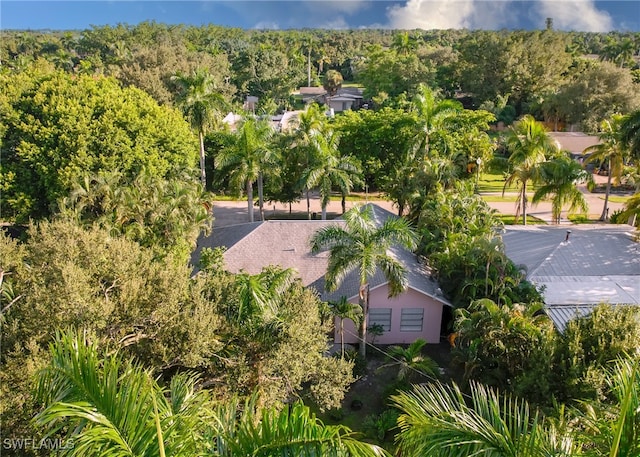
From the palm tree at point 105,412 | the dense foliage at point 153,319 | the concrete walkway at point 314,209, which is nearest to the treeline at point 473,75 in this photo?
the concrete walkway at point 314,209

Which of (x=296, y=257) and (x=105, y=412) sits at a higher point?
(x=105, y=412)

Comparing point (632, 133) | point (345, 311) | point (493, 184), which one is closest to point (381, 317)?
point (345, 311)

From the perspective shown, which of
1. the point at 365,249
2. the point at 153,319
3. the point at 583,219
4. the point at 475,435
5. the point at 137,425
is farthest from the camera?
the point at 583,219

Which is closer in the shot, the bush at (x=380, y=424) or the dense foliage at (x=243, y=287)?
the dense foliage at (x=243, y=287)

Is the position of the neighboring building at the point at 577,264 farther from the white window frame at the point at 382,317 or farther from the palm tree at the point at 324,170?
the palm tree at the point at 324,170

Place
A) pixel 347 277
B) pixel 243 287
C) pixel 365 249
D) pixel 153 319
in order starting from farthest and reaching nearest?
pixel 347 277 < pixel 365 249 < pixel 243 287 < pixel 153 319

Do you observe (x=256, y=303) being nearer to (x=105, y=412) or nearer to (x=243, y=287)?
(x=243, y=287)

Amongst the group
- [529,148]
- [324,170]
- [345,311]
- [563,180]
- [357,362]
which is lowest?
[357,362]
